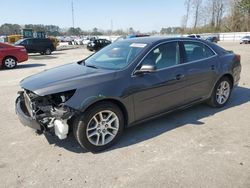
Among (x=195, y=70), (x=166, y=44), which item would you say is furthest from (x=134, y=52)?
(x=195, y=70)

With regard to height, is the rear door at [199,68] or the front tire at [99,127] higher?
the rear door at [199,68]

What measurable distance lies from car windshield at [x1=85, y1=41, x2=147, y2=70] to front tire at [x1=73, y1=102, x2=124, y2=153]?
0.75m

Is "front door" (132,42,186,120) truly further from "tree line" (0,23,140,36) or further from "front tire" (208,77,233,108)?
"tree line" (0,23,140,36)

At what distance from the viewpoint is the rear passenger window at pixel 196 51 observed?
5000mm

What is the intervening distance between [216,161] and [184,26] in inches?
3254

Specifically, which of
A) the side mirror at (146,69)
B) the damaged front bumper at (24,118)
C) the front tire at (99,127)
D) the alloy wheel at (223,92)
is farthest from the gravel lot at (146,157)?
the side mirror at (146,69)

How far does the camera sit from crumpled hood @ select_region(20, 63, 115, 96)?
3.68 m

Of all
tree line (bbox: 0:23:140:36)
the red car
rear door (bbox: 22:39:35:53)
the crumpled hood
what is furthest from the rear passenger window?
tree line (bbox: 0:23:140:36)

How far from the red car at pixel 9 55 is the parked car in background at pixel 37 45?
10.3 metres

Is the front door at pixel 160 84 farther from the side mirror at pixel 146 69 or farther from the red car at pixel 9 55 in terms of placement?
the red car at pixel 9 55

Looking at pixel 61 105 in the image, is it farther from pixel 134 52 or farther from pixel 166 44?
pixel 166 44

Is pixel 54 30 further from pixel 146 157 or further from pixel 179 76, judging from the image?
pixel 146 157

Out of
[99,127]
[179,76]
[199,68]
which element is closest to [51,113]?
[99,127]

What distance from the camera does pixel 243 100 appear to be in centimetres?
641
